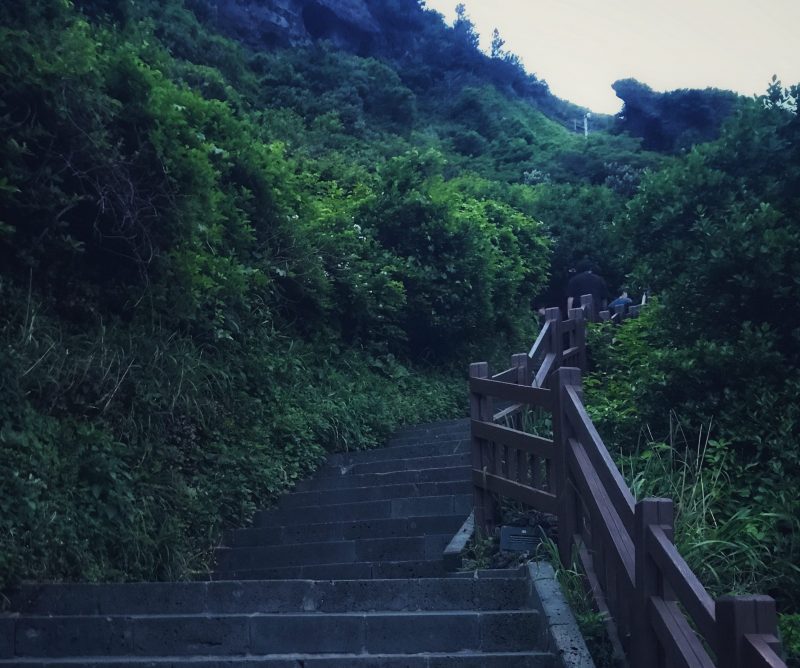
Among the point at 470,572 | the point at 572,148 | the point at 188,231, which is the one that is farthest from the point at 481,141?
the point at 470,572

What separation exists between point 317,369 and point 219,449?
131 inches

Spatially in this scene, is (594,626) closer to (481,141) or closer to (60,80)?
(60,80)

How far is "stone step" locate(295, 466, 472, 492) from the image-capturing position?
8.89m

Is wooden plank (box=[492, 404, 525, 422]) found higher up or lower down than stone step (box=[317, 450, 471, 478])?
higher up

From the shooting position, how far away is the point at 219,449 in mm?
9039

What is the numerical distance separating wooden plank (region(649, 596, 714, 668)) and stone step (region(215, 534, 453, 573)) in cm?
371

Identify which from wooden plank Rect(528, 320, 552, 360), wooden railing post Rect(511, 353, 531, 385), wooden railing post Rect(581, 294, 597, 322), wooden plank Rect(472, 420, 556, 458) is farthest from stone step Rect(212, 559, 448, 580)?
wooden railing post Rect(581, 294, 597, 322)

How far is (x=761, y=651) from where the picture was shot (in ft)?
8.82

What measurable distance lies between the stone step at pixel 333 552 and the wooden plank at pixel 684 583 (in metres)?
3.75

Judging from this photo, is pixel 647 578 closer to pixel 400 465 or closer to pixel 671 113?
pixel 400 465

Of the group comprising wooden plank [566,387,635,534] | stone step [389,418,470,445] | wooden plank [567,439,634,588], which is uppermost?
wooden plank [566,387,635,534]

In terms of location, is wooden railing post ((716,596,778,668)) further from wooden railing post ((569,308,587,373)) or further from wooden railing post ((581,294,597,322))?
wooden railing post ((581,294,597,322))

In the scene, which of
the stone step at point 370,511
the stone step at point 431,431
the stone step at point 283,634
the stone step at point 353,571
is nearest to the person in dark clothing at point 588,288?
the stone step at point 431,431

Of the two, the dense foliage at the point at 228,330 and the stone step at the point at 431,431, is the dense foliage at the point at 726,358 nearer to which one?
the dense foliage at the point at 228,330
